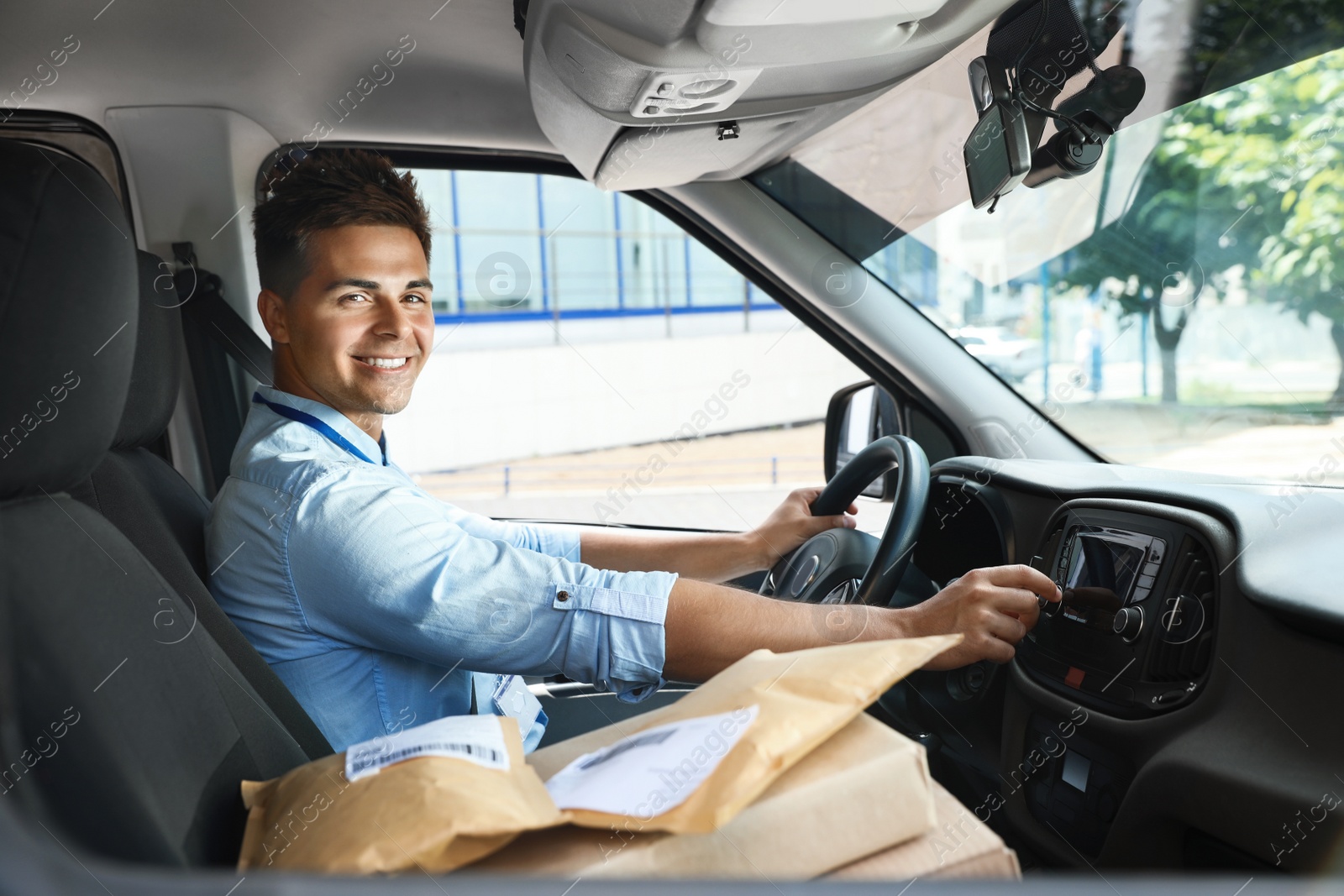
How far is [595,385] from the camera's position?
12.6 metres

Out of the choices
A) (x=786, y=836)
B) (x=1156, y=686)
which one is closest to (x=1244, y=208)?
(x=1156, y=686)

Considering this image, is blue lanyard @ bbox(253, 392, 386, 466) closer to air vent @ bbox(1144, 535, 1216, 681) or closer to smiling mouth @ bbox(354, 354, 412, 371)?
smiling mouth @ bbox(354, 354, 412, 371)

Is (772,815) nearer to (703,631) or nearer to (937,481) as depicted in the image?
(703,631)

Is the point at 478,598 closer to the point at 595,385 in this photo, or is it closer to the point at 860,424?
the point at 860,424

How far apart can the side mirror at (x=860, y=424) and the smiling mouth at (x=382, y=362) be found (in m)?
0.96

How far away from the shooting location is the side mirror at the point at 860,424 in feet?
6.37

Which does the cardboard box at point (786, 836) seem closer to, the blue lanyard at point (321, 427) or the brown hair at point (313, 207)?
the blue lanyard at point (321, 427)

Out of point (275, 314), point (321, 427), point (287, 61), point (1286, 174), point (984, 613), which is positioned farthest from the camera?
point (287, 61)

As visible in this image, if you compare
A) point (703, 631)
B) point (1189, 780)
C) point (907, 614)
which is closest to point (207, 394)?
point (703, 631)

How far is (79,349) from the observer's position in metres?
0.74

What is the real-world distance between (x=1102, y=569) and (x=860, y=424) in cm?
88

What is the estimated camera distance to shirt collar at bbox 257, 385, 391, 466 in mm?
1348

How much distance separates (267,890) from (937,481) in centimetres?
138

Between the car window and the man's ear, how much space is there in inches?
234
